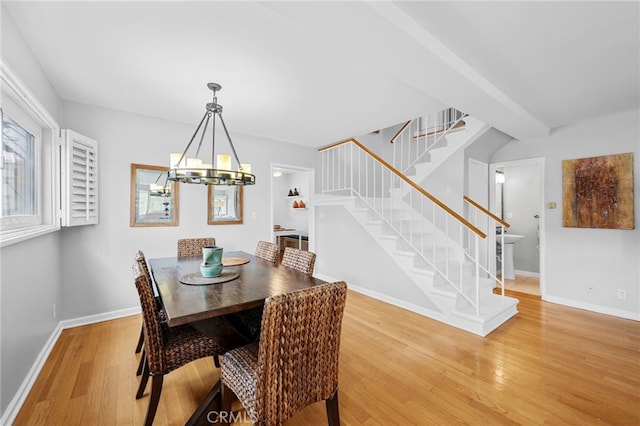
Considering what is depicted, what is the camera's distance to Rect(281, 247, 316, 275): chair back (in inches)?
88.2

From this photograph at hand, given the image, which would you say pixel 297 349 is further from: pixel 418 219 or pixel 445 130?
pixel 445 130

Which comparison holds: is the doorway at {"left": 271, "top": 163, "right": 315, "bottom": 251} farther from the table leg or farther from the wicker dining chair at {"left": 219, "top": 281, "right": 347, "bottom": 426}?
the wicker dining chair at {"left": 219, "top": 281, "right": 347, "bottom": 426}

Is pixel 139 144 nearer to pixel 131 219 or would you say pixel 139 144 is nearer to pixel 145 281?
pixel 131 219

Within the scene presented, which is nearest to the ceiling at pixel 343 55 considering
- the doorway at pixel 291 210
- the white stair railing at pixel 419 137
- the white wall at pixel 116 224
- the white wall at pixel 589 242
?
the white wall at pixel 116 224

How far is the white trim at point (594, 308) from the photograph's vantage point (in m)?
3.12

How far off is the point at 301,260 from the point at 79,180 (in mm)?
2380

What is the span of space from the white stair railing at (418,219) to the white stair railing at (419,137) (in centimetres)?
42

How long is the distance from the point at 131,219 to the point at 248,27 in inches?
104

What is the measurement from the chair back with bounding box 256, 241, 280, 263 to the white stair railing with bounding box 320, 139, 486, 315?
1580mm

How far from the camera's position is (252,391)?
3.96ft

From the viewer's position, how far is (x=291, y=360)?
3.92 feet


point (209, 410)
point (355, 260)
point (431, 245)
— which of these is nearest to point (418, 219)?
point (431, 245)

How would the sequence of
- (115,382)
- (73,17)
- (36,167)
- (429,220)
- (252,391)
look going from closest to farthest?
(252,391) → (73,17) → (115,382) → (36,167) → (429,220)

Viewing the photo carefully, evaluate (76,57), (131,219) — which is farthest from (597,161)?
(131,219)
